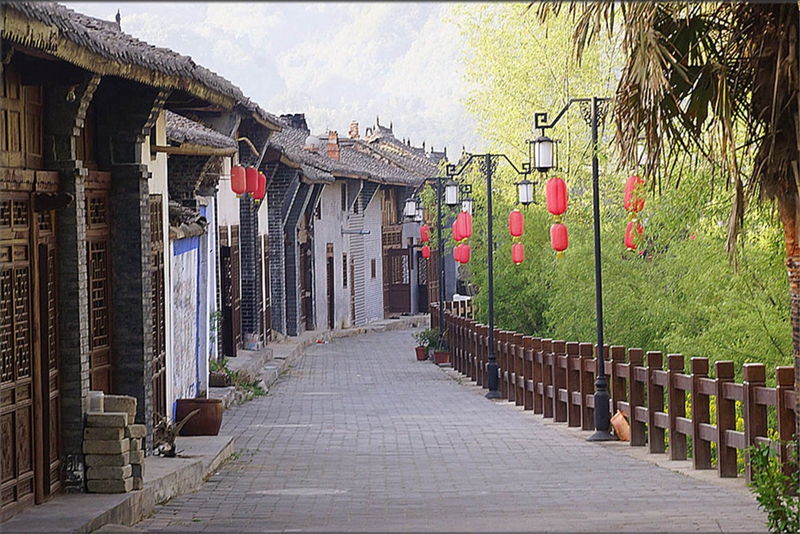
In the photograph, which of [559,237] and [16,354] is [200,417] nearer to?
[16,354]

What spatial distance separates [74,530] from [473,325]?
55.1 ft

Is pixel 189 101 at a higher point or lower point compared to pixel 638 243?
higher

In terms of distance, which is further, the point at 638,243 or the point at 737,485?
the point at 638,243

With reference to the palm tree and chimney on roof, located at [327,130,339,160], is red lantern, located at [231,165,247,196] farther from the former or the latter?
chimney on roof, located at [327,130,339,160]

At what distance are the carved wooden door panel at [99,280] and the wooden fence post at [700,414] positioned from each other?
505cm

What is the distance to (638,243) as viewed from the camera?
50.1ft

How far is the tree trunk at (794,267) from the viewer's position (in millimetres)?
7008

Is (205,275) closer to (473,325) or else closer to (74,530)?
(473,325)

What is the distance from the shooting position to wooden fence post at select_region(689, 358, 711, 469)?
33.7 feet

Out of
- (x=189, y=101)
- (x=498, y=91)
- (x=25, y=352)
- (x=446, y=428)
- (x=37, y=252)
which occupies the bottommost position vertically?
(x=446, y=428)

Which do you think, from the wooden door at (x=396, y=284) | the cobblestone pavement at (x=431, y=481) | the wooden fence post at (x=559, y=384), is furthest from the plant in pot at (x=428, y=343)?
the wooden door at (x=396, y=284)

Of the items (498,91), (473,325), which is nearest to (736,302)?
(473,325)

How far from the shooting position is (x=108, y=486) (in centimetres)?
830

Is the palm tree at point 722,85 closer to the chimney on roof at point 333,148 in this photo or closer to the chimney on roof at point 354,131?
the chimney on roof at point 333,148
